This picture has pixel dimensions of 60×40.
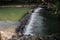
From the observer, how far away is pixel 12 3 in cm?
2744

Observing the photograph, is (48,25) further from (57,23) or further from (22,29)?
(22,29)

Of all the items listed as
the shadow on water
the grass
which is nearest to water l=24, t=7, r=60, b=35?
the shadow on water

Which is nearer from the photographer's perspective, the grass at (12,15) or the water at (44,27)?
the water at (44,27)

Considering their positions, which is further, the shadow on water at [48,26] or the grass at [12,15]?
the grass at [12,15]

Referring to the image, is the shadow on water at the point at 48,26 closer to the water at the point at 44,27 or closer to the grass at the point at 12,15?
Result: the water at the point at 44,27

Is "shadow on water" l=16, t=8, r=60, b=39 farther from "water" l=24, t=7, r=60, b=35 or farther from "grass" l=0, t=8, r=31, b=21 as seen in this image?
"grass" l=0, t=8, r=31, b=21

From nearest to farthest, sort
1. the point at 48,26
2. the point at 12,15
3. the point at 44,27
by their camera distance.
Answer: the point at 44,27 < the point at 48,26 < the point at 12,15

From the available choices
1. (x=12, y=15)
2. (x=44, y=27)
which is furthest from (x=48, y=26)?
(x=12, y=15)

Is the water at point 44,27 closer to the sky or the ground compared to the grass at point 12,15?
closer to the sky

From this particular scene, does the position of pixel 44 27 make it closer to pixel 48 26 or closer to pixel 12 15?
pixel 48 26

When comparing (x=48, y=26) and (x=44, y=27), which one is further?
(x=48, y=26)

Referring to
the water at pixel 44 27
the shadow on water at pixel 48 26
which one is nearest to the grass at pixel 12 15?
the water at pixel 44 27

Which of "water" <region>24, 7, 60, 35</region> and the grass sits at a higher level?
"water" <region>24, 7, 60, 35</region>

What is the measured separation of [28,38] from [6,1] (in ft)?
60.7
